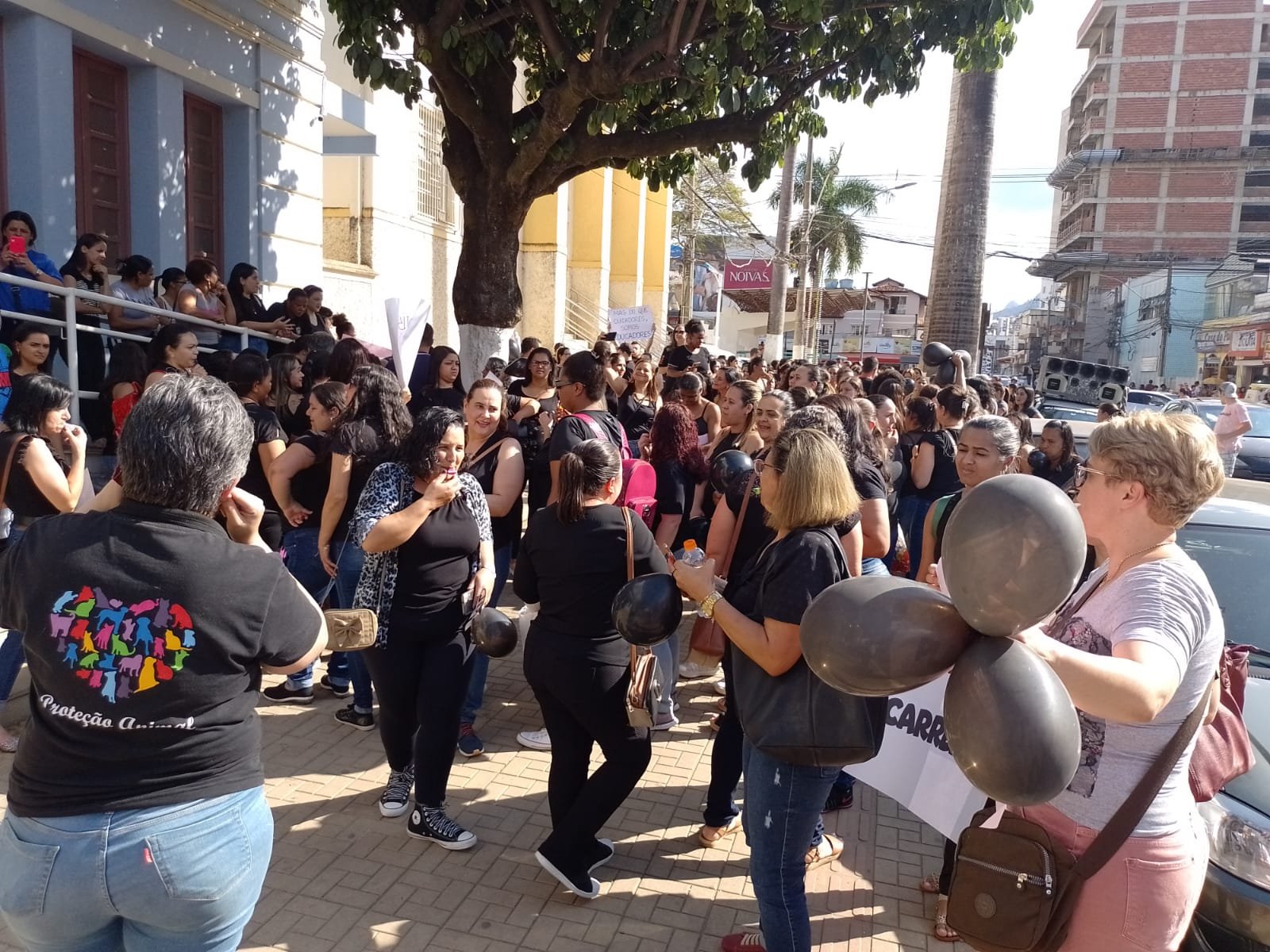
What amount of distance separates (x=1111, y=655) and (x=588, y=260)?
2307 centimetres

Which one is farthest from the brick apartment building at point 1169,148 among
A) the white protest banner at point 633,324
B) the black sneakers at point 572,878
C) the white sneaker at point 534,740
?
the black sneakers at point 572,878

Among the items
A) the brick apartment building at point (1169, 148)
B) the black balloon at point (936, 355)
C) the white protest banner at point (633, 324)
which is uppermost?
the brick apartment building at point (1169, 148)

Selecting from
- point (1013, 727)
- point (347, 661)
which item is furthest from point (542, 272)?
point (1013, 727)

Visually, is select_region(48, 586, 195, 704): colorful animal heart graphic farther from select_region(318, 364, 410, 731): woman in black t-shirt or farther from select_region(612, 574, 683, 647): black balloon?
select_region(318, 364, 410, 731): woman in black t-shirt

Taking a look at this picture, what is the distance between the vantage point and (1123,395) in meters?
14.6

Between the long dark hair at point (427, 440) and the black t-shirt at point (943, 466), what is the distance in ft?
11.5

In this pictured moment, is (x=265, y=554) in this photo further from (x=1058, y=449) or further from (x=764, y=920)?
(x=1058, y=449)

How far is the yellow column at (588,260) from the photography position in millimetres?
23547

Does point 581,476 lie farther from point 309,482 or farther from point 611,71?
point 611,71

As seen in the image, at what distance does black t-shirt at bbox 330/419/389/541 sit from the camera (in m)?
4.23

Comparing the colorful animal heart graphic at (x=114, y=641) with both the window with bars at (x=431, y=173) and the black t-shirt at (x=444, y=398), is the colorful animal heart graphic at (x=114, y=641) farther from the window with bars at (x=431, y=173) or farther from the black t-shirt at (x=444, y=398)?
the window with bars at (x=431, y=173)

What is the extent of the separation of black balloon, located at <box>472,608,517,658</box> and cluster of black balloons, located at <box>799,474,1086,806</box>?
2.05 metres

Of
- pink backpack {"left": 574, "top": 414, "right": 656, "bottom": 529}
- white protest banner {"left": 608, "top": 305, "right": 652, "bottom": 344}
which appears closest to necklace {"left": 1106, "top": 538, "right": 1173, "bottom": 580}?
pink backpack {"left": 574, "top": 414, "right": 656, "bottom": 529}

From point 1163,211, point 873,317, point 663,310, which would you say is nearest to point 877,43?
point 663,310
